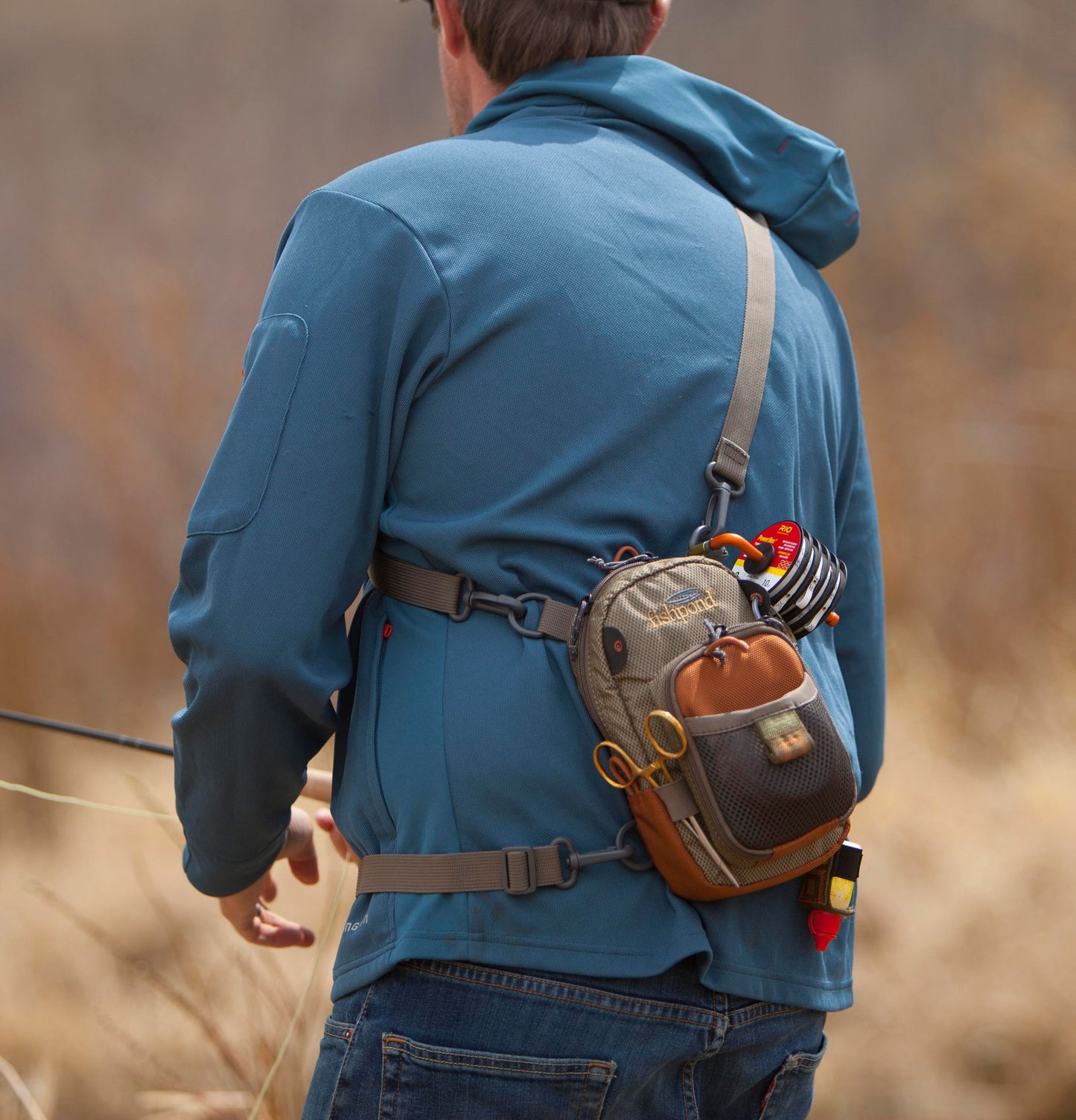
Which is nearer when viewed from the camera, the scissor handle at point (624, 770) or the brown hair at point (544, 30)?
the scissor handle at point (624, 770)

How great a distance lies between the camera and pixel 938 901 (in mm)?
3887

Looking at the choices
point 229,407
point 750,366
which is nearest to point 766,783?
point 750,366

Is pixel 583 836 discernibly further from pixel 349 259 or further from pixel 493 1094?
pixel 349 259

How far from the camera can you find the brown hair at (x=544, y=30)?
1244 millimetres

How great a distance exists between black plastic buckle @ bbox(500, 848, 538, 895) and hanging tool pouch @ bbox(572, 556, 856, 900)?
10 centimetres

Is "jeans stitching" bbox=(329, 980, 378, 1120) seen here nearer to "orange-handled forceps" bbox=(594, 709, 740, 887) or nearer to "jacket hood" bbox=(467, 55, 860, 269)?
"orange-handled forceps" bbox=(594, 709, 740, 887)

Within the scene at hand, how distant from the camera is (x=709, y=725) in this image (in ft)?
3.12

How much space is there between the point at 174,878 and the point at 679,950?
4096 mm

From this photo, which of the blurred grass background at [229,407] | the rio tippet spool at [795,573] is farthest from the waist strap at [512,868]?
the blurred grass background at [229,407]

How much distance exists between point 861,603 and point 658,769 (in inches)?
22.9

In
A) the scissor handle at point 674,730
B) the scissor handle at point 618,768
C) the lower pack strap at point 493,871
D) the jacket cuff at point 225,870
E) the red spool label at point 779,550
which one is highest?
the red spool label at point 779,550

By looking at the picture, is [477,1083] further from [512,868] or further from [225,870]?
[225,870]

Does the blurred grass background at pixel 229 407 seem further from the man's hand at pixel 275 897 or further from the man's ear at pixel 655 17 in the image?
the man's ear at pixel 655 17

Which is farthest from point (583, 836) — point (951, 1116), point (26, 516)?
point (26, 516)
